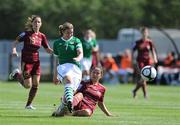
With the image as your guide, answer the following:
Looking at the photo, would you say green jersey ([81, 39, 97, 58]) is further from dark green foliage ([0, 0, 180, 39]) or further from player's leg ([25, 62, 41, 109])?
dark green foliage ([0, 0, 180, 39])

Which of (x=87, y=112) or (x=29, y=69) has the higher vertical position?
(x=29, y=69)

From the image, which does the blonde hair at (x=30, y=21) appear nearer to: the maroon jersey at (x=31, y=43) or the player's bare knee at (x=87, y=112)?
the maroon jersey at (x=31, y=43)

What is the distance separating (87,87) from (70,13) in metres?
53.4

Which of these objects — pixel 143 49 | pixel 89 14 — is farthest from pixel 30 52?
pixel 89 14

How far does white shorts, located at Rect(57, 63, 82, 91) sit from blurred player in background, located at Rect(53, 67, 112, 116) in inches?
12.5

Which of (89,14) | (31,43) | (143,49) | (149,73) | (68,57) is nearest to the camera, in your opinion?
(68,57)

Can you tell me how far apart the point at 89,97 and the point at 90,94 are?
0.07 m

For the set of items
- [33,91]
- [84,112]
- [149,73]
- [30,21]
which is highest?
[30,21]

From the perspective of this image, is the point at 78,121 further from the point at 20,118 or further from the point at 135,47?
the point at 135,47

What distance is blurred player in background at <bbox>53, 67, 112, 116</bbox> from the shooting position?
17125 mm

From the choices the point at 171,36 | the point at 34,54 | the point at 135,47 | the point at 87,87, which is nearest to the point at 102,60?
the point at 171,36

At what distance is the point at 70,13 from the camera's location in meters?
70.6

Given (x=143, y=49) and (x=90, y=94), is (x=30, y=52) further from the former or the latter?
(x=143, y=49)

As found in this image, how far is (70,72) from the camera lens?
56.0ft
